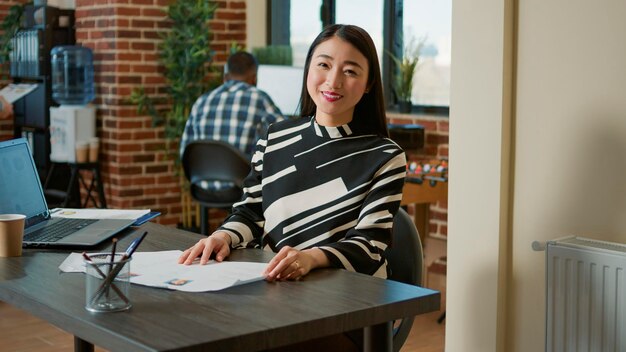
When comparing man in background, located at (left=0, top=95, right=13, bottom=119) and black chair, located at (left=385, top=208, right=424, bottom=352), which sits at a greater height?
man in background, located at (left=0, top=95, right=13, bottom=119)

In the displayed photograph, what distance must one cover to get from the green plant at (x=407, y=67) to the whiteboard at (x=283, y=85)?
Result: 2.01 feet

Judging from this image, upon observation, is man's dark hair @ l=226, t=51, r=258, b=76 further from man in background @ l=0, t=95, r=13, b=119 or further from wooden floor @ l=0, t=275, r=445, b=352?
man in background @ l=0, t=95, r=13, b=119

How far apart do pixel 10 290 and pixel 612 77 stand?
1.71 metres

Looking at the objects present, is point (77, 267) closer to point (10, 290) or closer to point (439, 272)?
point (10, 290)

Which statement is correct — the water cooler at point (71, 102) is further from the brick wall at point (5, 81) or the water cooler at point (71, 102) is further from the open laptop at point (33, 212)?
the open laptop at point (33, 212)

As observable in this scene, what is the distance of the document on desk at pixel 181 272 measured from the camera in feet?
5.83

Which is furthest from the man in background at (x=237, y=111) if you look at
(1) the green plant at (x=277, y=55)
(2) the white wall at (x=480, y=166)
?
(2) the white wall at (x=480, y=166)

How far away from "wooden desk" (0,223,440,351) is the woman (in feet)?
1.06

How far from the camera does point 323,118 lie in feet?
7.77

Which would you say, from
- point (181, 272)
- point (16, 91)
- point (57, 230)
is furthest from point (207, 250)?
point (16, 91)

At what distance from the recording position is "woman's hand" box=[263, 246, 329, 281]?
183 centimetres

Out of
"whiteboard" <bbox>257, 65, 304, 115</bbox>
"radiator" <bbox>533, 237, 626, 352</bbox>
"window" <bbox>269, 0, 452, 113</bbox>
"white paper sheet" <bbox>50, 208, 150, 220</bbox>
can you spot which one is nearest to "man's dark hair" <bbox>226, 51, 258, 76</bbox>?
"whiteboard" <bbox>257, 65, 304, 115</bbox>

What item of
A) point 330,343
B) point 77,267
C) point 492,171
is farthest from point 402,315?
point 492,171

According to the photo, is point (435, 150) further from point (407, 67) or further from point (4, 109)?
point (4, 109)
